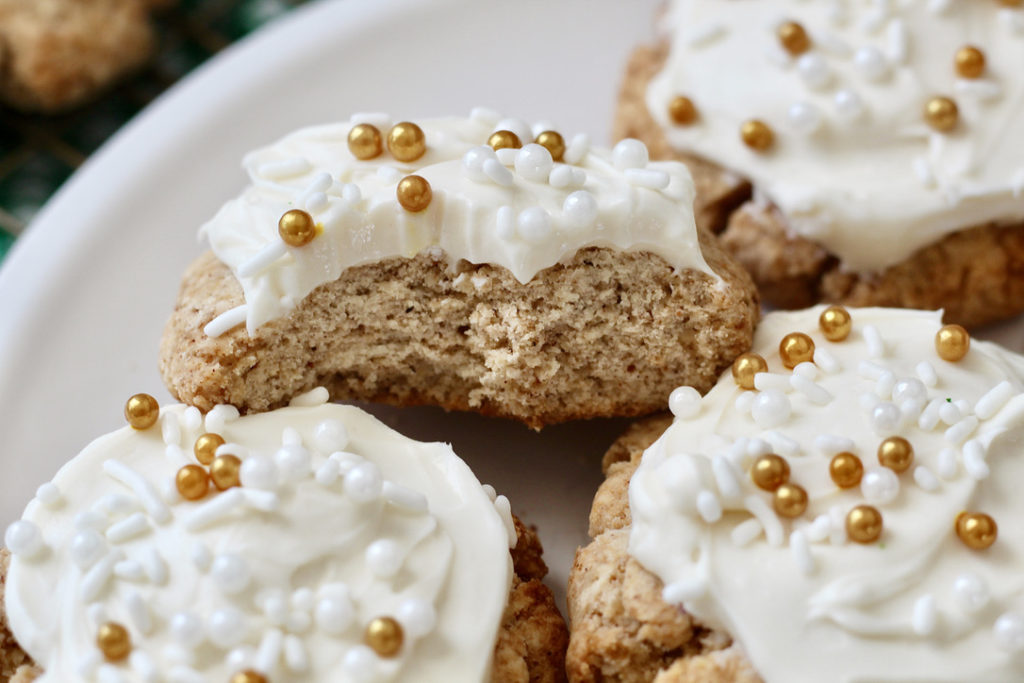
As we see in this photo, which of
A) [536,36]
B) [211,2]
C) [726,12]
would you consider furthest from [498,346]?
[211,2]

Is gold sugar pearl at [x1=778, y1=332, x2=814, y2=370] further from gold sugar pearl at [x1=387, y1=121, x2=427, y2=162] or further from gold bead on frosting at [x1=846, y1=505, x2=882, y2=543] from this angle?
gold sugar pearl at [x1=387, y1=121, x2=427, y2=162]

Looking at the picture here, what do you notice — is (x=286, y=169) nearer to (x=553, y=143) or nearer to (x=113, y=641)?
(x=553, y=143)

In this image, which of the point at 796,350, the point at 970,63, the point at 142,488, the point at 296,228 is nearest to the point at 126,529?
the point at 142,488

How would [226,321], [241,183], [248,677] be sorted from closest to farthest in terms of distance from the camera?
[248,677] < [226,321] < [241,183]

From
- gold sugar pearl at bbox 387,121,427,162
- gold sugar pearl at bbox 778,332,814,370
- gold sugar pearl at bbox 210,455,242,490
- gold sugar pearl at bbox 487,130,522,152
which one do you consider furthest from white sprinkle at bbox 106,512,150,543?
gold sugar pearl at bbox 778,332,814,370

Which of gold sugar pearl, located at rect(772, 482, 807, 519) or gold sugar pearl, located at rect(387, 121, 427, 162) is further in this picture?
gold sugar pearl, located at rect(387, 121, 427, 162)

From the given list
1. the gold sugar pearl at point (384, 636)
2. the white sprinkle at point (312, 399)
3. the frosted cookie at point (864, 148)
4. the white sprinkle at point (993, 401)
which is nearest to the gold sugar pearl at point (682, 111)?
the frosted cookie at point (864, 148)
